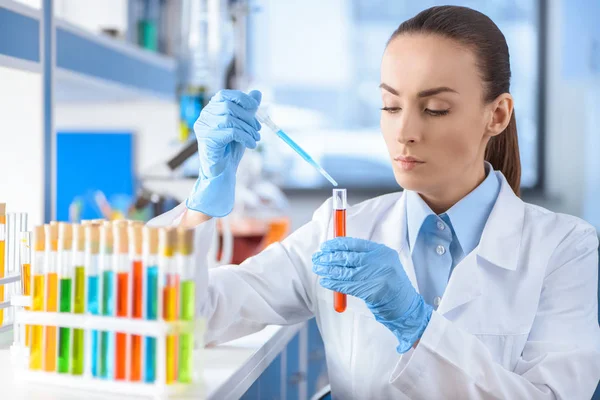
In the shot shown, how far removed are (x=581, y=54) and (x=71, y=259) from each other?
334 centimetres

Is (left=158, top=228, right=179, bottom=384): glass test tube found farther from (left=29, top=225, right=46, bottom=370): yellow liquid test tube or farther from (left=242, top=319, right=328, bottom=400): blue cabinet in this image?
(left=242, top=319, right=328, bottom=400): blue cabinet

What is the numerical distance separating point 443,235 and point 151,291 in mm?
678

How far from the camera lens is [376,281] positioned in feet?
3.73

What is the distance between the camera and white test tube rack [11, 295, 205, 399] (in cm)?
98

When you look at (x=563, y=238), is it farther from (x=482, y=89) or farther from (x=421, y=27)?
(x=421, y=27)

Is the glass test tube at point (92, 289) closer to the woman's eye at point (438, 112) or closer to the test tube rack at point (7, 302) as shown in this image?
the test tube rack at point (7, 302)

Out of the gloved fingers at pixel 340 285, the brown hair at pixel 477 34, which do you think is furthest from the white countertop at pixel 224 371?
the brown hair at pixel 477 34

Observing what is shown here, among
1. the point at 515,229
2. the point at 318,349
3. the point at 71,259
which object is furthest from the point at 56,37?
the point at 318,349

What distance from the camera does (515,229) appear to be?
142 centimetres

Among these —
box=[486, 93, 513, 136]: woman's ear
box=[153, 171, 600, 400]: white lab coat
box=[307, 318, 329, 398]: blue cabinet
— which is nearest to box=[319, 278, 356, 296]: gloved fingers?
box=[153, 171, 600, 400]: white lab coat

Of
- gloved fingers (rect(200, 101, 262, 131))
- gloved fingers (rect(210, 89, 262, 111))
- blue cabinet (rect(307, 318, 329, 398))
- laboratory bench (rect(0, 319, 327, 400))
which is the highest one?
gloved fingers (rect(210, 89, 262, 111))

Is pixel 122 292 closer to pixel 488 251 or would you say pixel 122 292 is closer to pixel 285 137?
pixel 285 137

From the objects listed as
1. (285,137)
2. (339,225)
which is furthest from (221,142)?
(339,225)

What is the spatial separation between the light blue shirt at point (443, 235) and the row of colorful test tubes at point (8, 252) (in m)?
0.79
